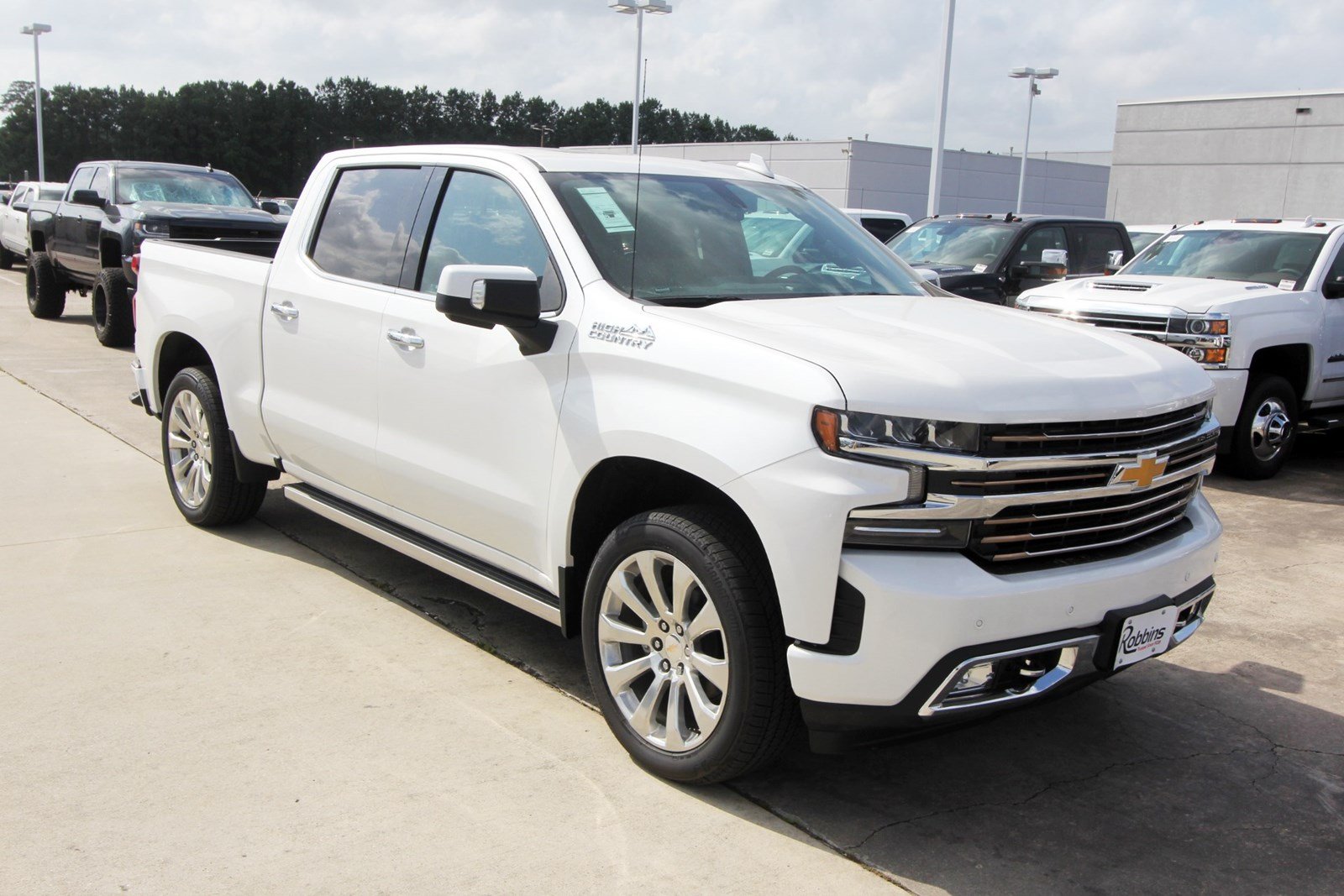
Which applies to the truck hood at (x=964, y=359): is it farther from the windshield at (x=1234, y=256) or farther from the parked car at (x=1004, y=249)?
the parked car at (x=1004, y=249)

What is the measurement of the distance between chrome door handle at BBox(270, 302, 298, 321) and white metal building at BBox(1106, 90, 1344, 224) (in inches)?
1213

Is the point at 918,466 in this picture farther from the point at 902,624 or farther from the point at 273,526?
the point at 273,526

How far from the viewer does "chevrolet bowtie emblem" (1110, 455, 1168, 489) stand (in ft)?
11.2

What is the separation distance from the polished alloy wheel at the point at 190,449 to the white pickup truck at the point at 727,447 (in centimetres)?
96

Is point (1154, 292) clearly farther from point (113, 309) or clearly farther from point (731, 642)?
point (113, 309)

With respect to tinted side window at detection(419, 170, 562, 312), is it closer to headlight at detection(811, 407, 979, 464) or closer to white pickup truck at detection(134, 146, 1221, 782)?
white pickup truck at detection(134, 146, 1221, 782)

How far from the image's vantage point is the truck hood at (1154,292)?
8.59m

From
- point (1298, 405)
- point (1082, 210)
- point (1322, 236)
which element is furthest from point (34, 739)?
point (1082, 210)

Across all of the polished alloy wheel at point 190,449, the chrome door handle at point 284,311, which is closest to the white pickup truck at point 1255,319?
the chrome door handle at point 284,311

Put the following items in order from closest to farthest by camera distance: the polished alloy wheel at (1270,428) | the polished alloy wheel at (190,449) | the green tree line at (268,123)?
the polished alloy wheel at (190,449), the polished alloy wheel at (1270,428), the green tree line at (268,123)

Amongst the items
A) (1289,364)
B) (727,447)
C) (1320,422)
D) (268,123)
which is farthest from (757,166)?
(268,123)

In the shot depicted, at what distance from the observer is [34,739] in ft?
12.5

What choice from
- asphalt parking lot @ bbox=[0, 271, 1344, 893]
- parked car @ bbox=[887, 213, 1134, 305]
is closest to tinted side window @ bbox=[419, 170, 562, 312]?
asphalt parking lot @ bbox=[0, 271, 1344, 893]

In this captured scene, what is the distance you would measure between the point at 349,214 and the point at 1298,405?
7182mm
